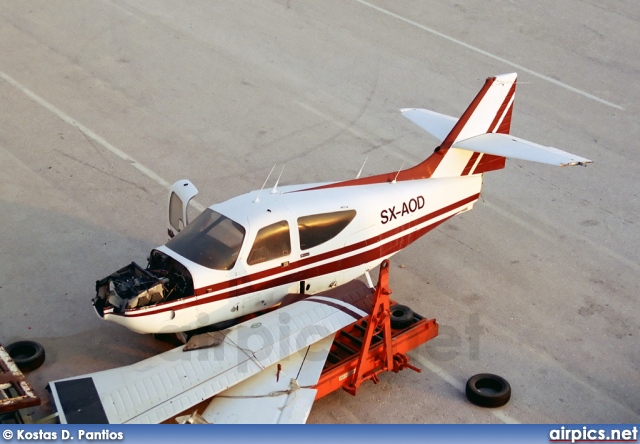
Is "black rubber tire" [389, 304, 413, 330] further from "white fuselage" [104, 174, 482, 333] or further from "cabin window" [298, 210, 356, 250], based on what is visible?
"cabin window" [298, 210, 356, 250]

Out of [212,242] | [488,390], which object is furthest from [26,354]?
[488,390]

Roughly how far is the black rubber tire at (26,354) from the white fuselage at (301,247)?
60.9 inches

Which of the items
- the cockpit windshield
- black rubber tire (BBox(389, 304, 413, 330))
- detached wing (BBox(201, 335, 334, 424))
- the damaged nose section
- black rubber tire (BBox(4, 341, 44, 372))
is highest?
the cockpit windshield

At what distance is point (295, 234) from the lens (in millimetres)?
11805

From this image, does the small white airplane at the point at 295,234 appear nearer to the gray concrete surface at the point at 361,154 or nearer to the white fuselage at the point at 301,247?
the white fuselage at the point at 301,247

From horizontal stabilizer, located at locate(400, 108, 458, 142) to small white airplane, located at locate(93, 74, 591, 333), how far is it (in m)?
0.48

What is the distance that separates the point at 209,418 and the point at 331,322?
1942mm

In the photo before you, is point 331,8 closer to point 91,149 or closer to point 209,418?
point 91,149

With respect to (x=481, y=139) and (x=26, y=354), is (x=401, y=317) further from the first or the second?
(x=26, y=354)

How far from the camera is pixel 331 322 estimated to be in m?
11.3

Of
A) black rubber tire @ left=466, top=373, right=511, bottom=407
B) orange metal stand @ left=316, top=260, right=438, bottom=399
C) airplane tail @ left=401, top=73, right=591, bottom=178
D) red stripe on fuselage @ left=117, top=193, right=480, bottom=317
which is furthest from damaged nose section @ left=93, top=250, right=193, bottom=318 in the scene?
airplane tail @ left=401, top=73, right=591, bottom=178

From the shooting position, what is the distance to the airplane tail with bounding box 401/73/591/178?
13.4 meters

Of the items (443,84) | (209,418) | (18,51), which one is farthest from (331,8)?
(209,418)

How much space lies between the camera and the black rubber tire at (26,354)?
38.3 feet
